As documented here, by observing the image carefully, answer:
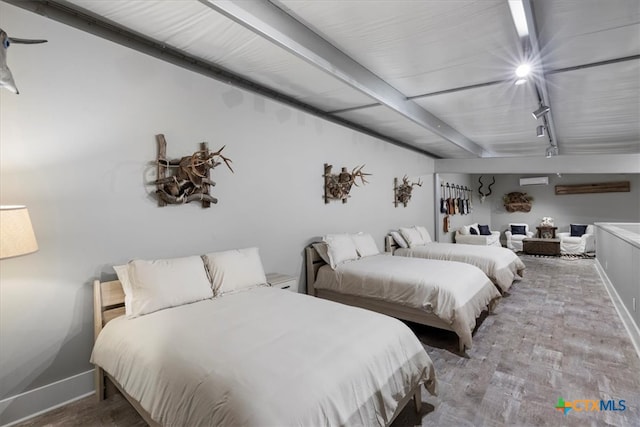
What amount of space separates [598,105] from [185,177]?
499 cm

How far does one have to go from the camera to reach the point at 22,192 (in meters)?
2.06

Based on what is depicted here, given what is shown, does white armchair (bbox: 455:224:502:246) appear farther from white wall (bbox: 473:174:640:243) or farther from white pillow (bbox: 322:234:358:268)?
white pillow (bbox: 322:234:358:268)

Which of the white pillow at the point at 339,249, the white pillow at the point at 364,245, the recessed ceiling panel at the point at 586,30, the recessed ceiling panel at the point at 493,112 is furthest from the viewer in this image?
the white pillow at the point at 364,245

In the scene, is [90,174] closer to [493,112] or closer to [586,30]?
[586,30]

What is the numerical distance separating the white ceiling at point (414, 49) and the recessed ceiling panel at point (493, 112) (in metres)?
0.03

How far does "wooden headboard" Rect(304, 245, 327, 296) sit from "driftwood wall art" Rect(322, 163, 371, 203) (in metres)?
0.79

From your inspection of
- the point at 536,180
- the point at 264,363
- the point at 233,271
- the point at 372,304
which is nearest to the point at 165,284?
the point at 233,271

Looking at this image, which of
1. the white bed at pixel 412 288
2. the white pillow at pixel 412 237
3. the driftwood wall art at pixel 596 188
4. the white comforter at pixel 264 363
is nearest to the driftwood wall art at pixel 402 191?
the white pillow at pixel 412 237

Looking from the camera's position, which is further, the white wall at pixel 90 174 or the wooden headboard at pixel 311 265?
the wooden headboard at pixel 311 265

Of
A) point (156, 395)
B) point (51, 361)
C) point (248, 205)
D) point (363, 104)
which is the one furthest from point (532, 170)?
point (51, 361)

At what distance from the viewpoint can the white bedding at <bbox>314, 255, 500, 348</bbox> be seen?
299cm

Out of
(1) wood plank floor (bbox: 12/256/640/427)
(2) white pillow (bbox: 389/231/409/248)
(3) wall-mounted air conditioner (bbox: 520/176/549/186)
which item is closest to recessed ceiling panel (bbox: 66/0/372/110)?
(1) wood plank floor (bbox: 12/256/640/427)

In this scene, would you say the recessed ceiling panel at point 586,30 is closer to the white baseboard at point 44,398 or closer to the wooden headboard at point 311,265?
the wooden headboard at point 311,265

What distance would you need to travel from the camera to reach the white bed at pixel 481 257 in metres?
4.47
